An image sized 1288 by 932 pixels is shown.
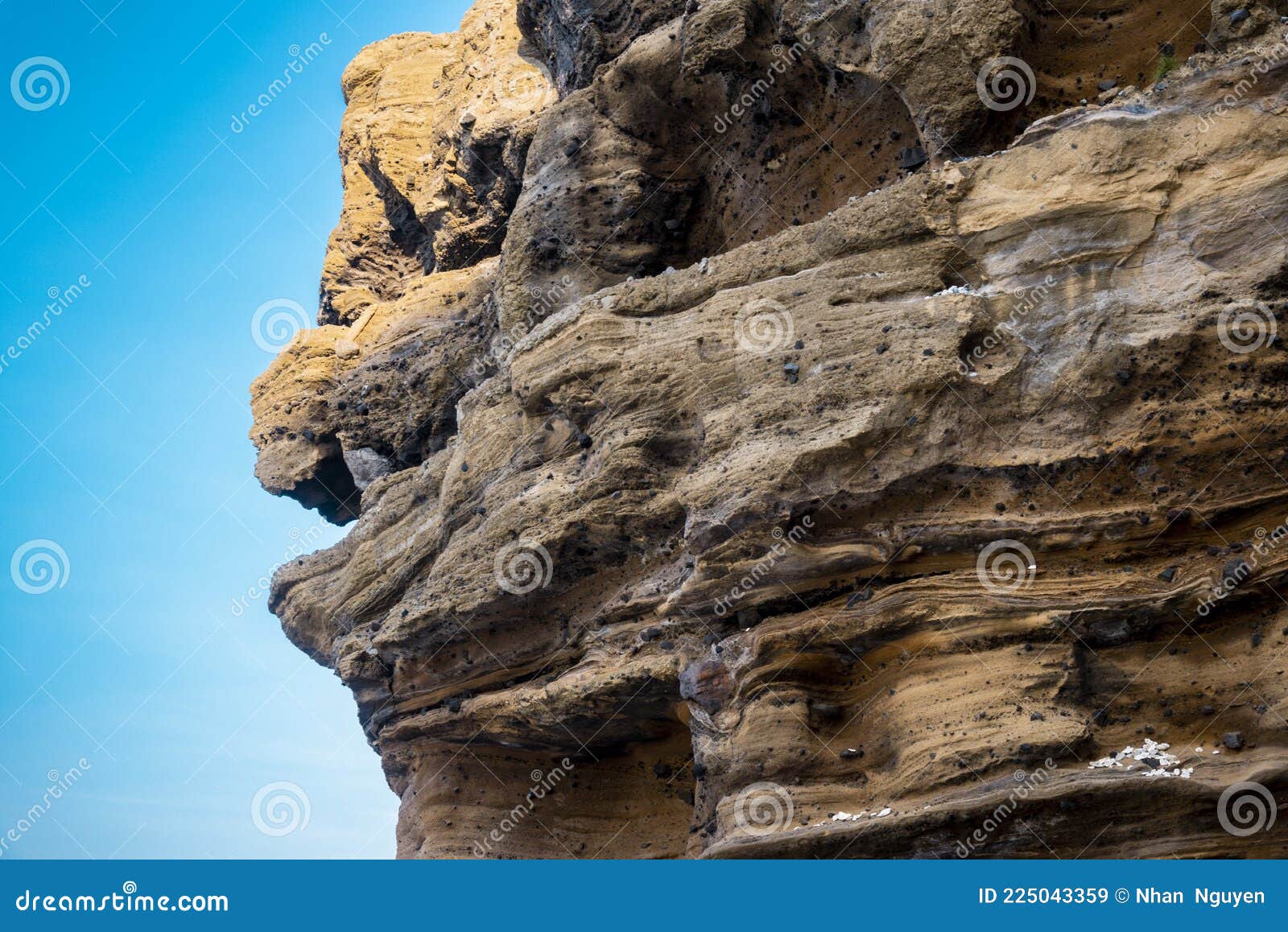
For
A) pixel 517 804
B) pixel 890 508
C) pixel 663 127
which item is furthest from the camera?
pixel 663 127

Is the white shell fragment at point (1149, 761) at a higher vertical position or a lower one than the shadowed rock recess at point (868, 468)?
lower

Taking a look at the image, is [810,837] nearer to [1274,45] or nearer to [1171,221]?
[1171,221]

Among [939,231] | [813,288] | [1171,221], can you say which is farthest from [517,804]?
[1171,221]

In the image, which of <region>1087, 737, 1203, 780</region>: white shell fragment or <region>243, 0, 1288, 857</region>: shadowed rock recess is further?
<region>243, 0, 1288, 857</region>: shadowed rock recess

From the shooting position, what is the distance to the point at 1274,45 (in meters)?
9.84

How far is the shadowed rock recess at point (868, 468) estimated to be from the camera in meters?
9.32

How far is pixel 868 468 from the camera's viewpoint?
1051 cm

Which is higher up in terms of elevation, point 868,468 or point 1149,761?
point 868,468

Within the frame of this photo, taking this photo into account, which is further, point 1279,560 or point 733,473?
point 733,473

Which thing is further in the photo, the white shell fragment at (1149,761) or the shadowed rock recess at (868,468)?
the shadowed rock recess at (868,468)

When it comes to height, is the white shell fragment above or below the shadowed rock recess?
below

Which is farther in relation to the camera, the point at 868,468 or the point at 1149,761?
the point at 868,468

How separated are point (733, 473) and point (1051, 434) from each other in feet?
9.21

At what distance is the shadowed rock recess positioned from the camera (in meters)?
9.32
